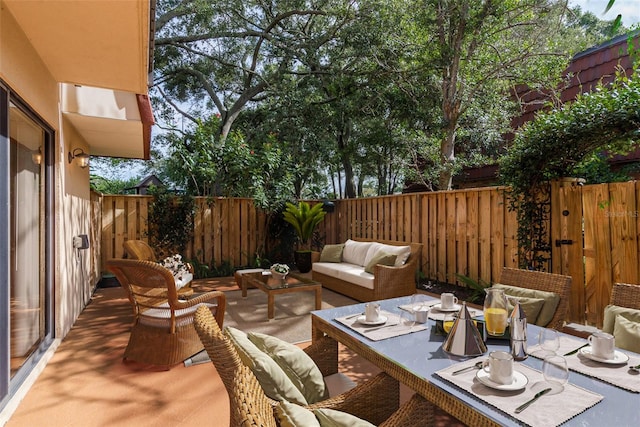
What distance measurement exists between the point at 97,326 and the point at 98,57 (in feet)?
9.52

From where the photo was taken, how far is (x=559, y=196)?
3.89 metres

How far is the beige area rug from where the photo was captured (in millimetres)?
3773

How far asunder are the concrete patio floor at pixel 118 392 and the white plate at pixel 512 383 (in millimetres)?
1024

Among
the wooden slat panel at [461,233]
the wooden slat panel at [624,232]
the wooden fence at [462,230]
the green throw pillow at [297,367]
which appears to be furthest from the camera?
the wooden slat panel at [461,233]

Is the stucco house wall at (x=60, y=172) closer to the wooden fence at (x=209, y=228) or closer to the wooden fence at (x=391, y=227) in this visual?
the wooden fence at (x=209, y=228)

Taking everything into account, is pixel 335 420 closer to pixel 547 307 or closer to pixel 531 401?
pixel 531 401

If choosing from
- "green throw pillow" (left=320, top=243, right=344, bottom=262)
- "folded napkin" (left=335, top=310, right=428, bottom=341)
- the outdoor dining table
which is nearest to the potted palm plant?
"green throw pillow" (left=320, top=243, right=344, bottom=262)

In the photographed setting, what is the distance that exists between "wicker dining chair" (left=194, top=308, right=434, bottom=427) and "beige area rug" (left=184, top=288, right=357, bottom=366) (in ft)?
6.54

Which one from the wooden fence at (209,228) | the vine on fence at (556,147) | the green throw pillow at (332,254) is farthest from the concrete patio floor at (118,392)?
the wooden fence at (209,228)

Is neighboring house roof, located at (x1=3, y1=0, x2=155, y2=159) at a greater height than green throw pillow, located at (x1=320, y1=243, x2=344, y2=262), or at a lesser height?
greater

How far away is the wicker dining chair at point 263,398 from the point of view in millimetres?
945

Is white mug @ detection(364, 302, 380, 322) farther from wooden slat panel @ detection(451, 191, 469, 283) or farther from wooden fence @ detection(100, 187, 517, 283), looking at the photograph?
wooden slat panel @ detection(451, 191, 469, 283)

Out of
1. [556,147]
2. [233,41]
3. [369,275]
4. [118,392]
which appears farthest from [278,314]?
[233,41]

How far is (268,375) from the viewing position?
4.29 feet
